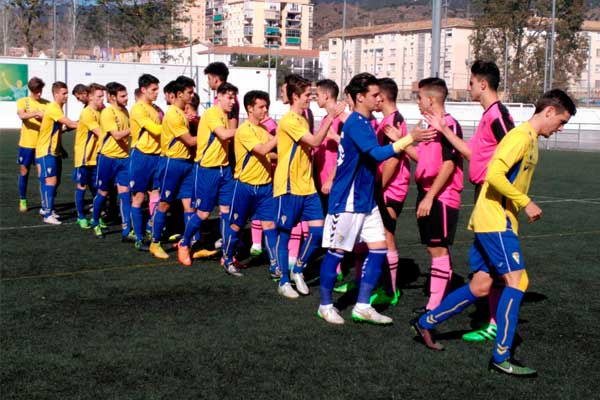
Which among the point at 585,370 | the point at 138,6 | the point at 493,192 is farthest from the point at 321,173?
the point at 138,6

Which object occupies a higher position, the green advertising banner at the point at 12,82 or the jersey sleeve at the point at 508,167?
the green advertising banner at the point at 12,82

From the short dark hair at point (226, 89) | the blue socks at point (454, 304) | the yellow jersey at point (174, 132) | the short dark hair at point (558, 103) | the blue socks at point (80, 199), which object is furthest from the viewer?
the blue socks at point (80, 199)

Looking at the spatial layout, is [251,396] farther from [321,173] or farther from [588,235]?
[588,235]

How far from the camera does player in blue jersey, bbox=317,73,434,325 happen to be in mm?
6125

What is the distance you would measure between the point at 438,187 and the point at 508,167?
1.17 m

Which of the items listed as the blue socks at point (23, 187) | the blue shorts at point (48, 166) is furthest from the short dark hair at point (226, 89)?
the blue socks at point (23, 187)

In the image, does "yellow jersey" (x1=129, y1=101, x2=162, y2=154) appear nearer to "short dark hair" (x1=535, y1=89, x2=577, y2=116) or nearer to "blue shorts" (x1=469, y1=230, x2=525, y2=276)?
"blue shorts" (x1=469, y1=230, x2=525, y2=276)

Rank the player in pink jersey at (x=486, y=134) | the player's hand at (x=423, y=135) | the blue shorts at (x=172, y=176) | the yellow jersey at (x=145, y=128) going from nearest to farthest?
the player's hand at (x=423, y=135), the player in pink jersey at (x=486, y=134), the blue shorts at (x=172, y=176), the yellow jersey at (x=145, y=128)

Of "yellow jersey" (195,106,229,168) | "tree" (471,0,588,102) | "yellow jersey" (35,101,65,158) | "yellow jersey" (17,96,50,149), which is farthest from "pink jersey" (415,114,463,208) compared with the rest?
"tree" (471,0,588,102)

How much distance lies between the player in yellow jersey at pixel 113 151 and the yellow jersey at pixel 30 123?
7.53 feet

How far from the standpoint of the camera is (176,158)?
351 inches

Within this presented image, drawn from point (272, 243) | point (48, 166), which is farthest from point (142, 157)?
point (48, 166)

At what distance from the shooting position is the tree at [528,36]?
189 feet

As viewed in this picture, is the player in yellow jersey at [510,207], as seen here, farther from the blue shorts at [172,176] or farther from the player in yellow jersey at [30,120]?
the player in yellow jersey at [30,120]
